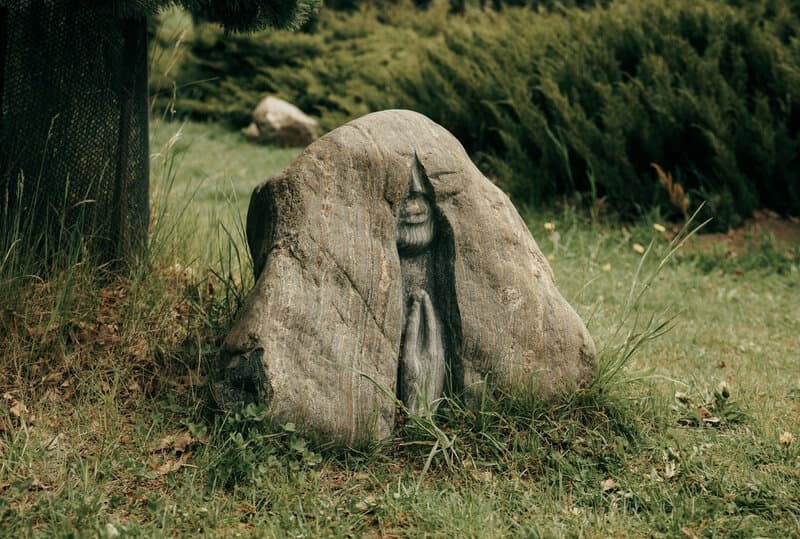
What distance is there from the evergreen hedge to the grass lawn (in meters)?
3.12

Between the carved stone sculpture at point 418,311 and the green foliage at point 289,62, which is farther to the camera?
the green foliage at point 289,62

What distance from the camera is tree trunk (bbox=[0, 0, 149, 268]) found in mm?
3748

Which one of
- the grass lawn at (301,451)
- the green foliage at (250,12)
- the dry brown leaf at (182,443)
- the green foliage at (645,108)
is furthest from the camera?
the green foliage at (645,108)

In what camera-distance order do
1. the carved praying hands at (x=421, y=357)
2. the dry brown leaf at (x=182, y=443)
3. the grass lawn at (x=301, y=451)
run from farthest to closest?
the carved praying hands at (x=421, y=357) < the dry brown leaf at (x=182, y=443) < the grass lawn at (x=301, y=451)

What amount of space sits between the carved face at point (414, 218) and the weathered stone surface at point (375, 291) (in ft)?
0.08

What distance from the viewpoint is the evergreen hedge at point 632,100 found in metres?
6.82

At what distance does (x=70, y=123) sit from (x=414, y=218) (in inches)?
69.3

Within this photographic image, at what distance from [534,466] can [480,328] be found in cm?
59

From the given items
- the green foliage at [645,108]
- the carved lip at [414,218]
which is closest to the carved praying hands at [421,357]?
the carved lip at [414,218]

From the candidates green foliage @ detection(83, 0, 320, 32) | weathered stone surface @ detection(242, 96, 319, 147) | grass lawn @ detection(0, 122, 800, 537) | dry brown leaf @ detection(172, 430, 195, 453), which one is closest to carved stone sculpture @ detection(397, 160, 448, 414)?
grass lawn @ detection(0, 122, 800, 537)

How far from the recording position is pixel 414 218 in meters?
3.37

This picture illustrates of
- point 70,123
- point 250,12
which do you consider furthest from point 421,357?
point 70,123

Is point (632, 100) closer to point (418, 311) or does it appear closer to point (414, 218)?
point (414, 218)

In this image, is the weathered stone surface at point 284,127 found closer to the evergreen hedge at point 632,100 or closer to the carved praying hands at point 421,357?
the evergreen hedge at point 632,100
